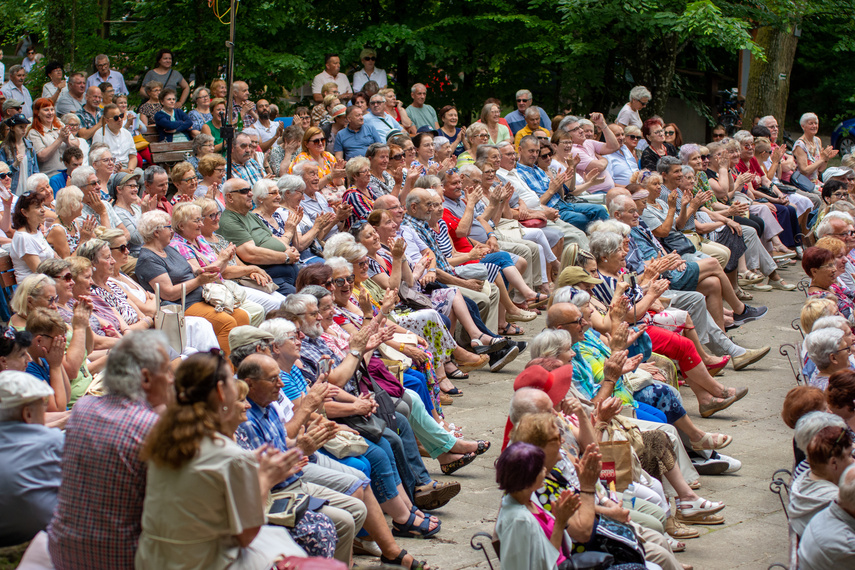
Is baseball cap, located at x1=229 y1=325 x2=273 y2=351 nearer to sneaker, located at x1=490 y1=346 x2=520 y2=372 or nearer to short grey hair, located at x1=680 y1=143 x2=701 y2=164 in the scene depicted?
sneaker, located at x1=490 y1=346 x2=520 y2=372

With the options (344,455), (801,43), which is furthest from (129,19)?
(801,43)

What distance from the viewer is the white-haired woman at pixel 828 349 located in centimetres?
562

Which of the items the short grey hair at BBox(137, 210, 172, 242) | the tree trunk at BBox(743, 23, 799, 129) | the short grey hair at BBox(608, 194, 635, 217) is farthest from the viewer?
the tree trunk at BBox(743, 23, 799, 129)

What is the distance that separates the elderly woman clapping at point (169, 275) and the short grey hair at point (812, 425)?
12.3 ft

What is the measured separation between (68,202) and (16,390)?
3.61 meters

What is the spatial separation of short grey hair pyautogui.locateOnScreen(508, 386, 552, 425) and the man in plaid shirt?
1.79m

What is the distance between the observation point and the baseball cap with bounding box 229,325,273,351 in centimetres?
475

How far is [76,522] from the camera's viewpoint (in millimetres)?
3195

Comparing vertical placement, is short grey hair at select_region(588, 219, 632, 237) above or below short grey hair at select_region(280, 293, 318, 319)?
above

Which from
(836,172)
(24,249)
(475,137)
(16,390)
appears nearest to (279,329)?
(16,390)

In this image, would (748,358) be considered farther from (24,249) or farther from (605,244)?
(24,249)

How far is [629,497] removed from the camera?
4.99 meters

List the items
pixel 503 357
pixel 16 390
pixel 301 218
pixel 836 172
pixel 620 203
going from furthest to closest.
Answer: pixel 836 172 → pixel 620 203 → pixel 503 357 → pixel 301 218 → pixel 16 390

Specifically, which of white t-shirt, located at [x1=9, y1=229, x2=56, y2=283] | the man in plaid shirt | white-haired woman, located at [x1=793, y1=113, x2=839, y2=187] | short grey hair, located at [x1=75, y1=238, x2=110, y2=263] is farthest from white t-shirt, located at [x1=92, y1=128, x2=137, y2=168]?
white-haired woman, located at [x1=793, y1=113, x2=839, y2=187]
